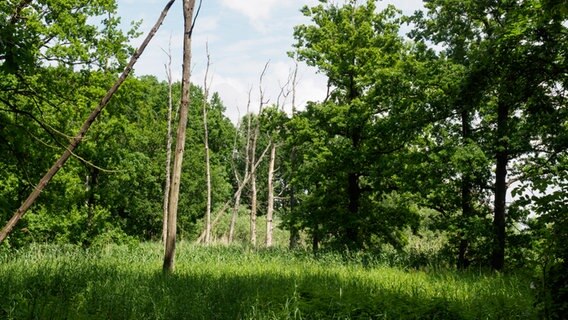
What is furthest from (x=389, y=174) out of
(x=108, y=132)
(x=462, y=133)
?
(x=108, y=132)

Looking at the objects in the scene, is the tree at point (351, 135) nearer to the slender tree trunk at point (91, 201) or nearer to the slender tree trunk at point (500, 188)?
the slender tree trunk at point (500, 188)

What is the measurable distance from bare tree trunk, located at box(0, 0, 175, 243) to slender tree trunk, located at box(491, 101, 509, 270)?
10.4 m

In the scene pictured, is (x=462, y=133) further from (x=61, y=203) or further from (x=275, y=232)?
→ (x=275, y=232)

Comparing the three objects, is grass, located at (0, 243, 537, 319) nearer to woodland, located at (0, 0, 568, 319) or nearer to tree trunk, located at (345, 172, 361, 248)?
woodland, located at (0, 0, 568, 319)

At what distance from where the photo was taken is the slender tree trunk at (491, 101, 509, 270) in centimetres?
1230

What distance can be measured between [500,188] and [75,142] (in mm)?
12561

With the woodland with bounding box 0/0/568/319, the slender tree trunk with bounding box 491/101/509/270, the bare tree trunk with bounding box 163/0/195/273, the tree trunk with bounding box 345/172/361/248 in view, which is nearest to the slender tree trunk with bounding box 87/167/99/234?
the woodland with bounding box 0/0/568/319

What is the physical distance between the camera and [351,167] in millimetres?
17859

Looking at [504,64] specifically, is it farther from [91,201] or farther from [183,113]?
[91,201]

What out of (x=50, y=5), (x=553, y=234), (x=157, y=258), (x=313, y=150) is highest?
(x=50, y=5)

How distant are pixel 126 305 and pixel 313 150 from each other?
13730mm

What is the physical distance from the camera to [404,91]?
14.7 m

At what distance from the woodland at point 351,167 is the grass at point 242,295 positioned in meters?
0.05

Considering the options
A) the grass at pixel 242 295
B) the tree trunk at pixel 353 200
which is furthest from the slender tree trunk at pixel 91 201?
the tree trunk at pixel 353 200
